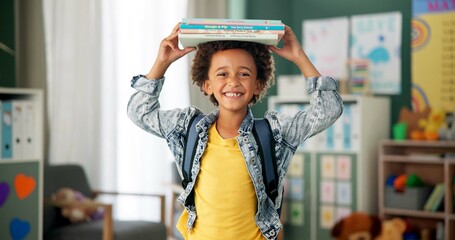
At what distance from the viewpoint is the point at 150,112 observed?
168 cm

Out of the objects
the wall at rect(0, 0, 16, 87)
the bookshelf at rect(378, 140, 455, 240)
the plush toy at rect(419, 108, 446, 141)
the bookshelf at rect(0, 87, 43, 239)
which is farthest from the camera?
the plush toy at rect(419, 108, 446, 141)

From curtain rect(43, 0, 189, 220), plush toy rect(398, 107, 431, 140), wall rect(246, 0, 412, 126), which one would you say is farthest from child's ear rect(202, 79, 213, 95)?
wall rect(246, 0, 412, 126)

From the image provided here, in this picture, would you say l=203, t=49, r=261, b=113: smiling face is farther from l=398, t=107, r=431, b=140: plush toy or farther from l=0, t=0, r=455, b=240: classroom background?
l=398, t=107, r=431, b=140: plush toy

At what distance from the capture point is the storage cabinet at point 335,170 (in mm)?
4988

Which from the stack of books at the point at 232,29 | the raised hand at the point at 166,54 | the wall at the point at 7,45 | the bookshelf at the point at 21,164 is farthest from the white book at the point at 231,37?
the wall at the point at 7,45

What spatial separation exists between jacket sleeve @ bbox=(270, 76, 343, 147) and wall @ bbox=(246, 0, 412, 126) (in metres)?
3.79

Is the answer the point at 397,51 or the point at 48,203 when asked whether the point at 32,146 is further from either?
the point at 397,51

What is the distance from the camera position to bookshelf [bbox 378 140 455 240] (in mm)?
4676

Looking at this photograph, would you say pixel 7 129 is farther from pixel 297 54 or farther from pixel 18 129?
pixel 297 54

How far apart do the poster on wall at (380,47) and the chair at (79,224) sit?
7.39ft

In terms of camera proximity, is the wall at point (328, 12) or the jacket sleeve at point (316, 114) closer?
the jacket sleeve at point (316, 114)

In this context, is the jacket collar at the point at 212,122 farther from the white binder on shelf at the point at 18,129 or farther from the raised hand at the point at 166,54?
the white binder on shelf at the point at 18,129

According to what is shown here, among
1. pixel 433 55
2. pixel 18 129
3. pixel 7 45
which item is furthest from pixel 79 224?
pixel 433 55

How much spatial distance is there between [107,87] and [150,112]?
2805mm
